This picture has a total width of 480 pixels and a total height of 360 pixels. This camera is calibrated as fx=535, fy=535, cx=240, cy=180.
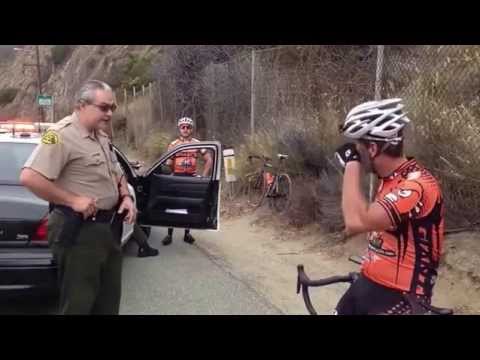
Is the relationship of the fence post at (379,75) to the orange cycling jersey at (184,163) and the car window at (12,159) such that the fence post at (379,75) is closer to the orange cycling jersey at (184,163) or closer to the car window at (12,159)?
the orange cycling jersey at (184,163)

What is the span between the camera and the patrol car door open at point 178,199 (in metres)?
6.82

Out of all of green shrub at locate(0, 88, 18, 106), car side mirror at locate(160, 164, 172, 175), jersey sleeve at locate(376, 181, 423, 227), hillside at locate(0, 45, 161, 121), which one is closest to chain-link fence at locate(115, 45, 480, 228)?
car side mirror at locate(160, 164, 172, 175)

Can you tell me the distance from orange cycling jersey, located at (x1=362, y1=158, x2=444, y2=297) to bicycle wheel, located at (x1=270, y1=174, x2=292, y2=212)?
6.13 meters

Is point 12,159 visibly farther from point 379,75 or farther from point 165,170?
point 379,75

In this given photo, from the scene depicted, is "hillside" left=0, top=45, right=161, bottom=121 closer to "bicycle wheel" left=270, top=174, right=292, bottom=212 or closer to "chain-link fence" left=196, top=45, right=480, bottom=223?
"chain-link fence" left=196, top=45, right=480, bottom=223

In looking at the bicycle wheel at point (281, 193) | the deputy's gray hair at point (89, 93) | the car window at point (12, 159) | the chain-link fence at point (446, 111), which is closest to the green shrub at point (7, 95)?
the bicycle wheel at point (281, 193)

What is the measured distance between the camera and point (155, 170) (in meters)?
6.86

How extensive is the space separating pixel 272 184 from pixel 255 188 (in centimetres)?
146

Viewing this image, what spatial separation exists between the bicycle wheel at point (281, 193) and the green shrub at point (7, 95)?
199 feet

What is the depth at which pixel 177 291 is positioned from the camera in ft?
17.9

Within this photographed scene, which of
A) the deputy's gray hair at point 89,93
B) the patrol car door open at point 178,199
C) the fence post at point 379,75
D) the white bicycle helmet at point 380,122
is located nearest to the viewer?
the white bicycle helmet at point 380,122

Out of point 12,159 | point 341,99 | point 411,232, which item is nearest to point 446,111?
point 341,99

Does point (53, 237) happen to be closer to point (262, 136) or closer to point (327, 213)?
point (327, 213)
